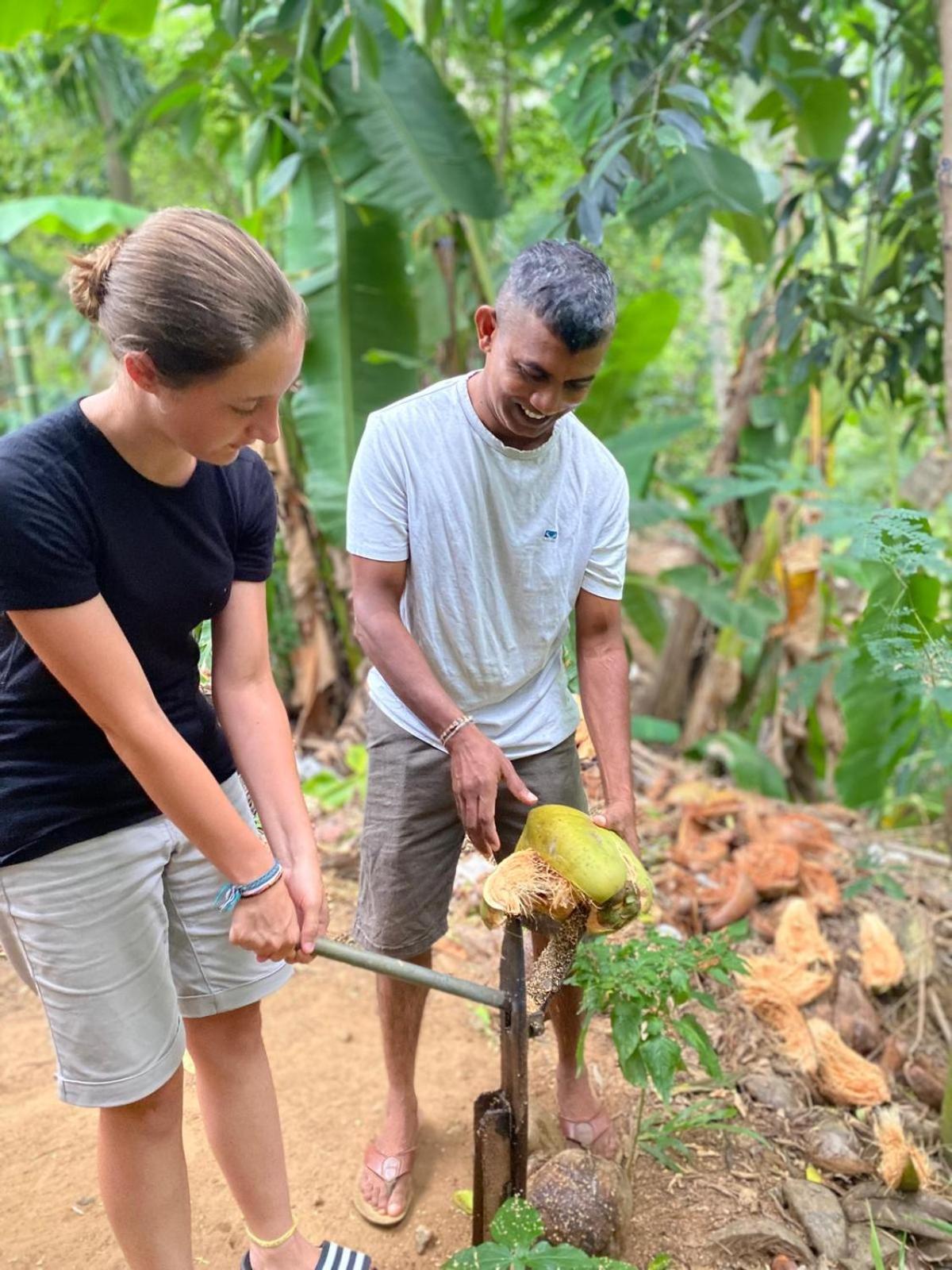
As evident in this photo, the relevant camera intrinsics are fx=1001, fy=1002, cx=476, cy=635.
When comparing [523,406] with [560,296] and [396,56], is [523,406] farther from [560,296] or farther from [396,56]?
[396,56]

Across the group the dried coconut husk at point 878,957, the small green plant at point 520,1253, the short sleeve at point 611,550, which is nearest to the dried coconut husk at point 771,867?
the dried coconut husk at point 878,957

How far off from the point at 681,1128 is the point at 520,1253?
2.59 feet

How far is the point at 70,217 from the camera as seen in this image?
441 cm

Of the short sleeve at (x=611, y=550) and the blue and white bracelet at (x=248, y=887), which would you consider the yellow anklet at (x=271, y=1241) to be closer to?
the blue and white bracelet at (x=248, y=887)

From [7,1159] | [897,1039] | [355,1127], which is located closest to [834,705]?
[897,1039]

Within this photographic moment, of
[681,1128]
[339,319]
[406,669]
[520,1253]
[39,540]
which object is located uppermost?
[39,540]

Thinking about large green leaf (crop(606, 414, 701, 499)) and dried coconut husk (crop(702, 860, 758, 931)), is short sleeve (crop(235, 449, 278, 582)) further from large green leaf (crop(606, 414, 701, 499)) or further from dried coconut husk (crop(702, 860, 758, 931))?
large green leaf (crop(606, 414, 701, 499))

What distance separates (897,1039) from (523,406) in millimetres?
2062

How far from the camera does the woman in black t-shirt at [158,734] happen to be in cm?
120

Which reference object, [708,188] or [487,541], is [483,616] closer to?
[487,541]

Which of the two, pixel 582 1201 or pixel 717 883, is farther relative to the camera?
pixel 717 883

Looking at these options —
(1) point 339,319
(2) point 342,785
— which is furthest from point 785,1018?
(1) point 339,319

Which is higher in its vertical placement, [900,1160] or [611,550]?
[611,550]

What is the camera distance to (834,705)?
4.39 m
